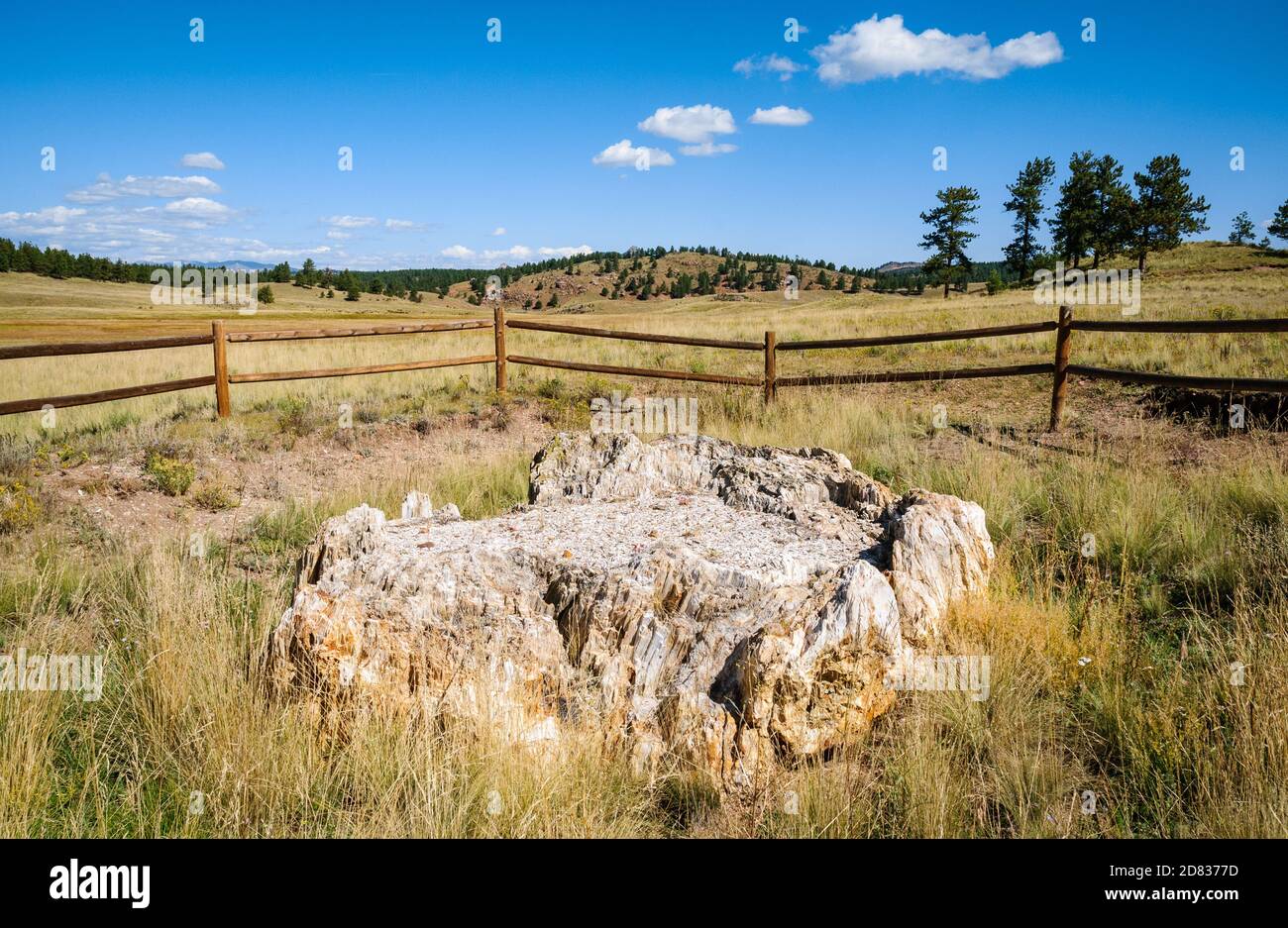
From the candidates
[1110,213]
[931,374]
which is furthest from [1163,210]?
[931,374]

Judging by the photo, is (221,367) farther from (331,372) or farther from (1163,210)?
(1163,210)

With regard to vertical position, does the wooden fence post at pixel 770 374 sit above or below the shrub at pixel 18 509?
above

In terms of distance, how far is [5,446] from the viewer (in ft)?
27.0

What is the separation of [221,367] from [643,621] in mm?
9187

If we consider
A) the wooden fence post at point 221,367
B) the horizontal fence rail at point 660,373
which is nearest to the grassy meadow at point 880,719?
the wooden fence post at point 221,367

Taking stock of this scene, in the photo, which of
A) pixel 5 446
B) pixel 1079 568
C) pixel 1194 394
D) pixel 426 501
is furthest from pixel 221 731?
pixel 1194 394

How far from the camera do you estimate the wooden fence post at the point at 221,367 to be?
988cm

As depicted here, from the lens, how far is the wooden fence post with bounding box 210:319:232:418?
988 centimetres

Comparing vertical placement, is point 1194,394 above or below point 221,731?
above

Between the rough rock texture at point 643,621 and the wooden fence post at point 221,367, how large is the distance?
732 cm

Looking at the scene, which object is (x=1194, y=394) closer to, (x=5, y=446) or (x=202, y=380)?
(x=202, y=380)

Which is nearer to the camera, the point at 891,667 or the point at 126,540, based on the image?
the point at 891,667

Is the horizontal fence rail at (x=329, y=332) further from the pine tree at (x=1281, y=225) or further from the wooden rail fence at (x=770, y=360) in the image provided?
the pine tree at (x=1281, y=225)
